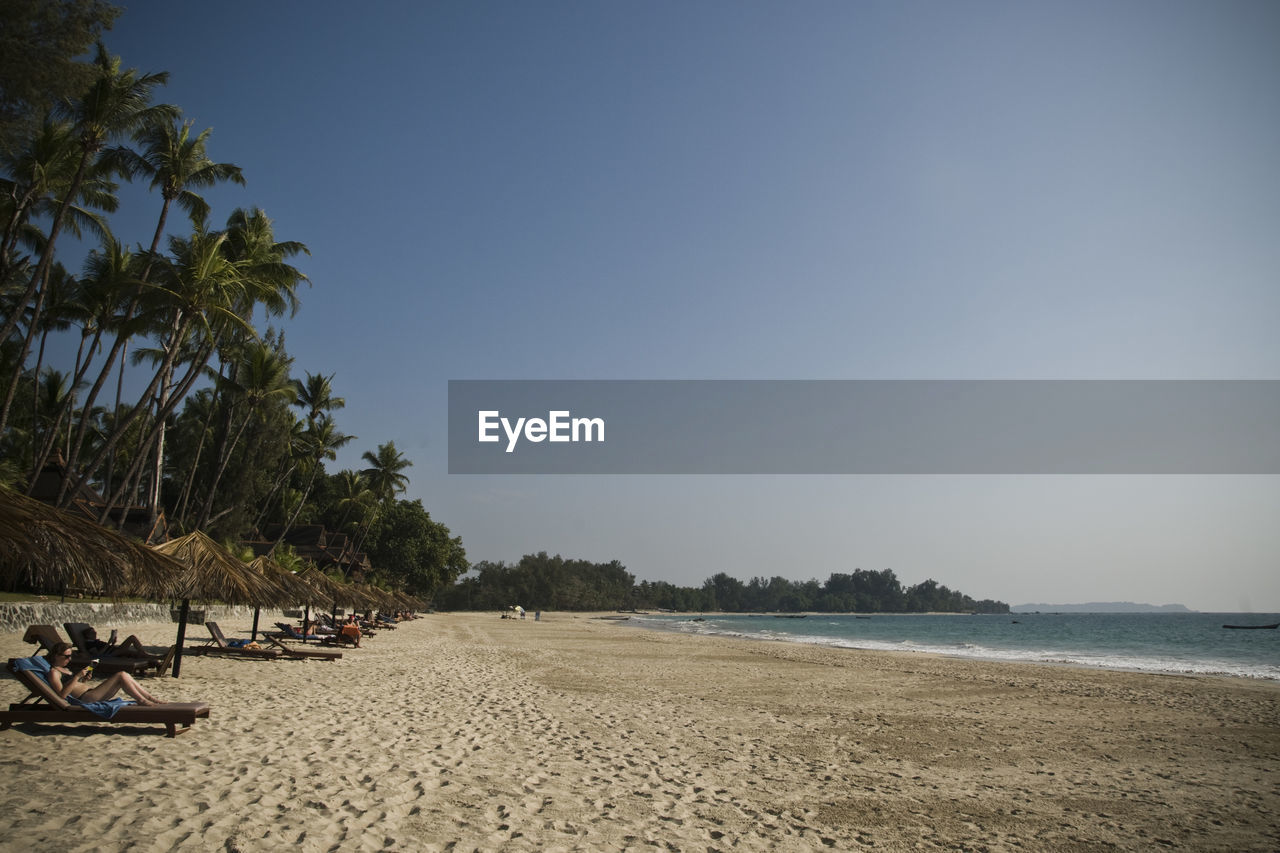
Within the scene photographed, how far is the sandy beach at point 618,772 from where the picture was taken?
4.69 metres

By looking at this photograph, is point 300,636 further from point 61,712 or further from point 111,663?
point 61,712

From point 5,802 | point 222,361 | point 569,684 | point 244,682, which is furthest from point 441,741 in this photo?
point 222,361

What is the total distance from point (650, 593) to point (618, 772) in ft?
518

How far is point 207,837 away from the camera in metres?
4.18

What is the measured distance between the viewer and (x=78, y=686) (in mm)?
6758

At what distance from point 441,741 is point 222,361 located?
1016 inches

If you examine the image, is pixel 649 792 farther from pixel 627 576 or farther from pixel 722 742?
pixel 627 576

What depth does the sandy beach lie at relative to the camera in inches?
185

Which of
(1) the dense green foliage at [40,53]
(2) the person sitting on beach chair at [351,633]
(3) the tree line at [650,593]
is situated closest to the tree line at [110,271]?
(1) the dense green foliage at [40,53]

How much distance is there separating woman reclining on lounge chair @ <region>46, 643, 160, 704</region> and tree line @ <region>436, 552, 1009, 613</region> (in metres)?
111

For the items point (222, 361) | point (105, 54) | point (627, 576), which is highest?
point (105, 54)

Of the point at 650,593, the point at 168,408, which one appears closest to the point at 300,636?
the point at 168,408

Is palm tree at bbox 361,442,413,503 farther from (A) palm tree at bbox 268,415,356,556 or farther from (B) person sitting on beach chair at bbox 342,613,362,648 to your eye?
(B) person sitting on beach chair at bbox 342,613,362,648

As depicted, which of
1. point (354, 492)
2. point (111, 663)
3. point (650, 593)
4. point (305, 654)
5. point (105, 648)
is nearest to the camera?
point (111, 663)
